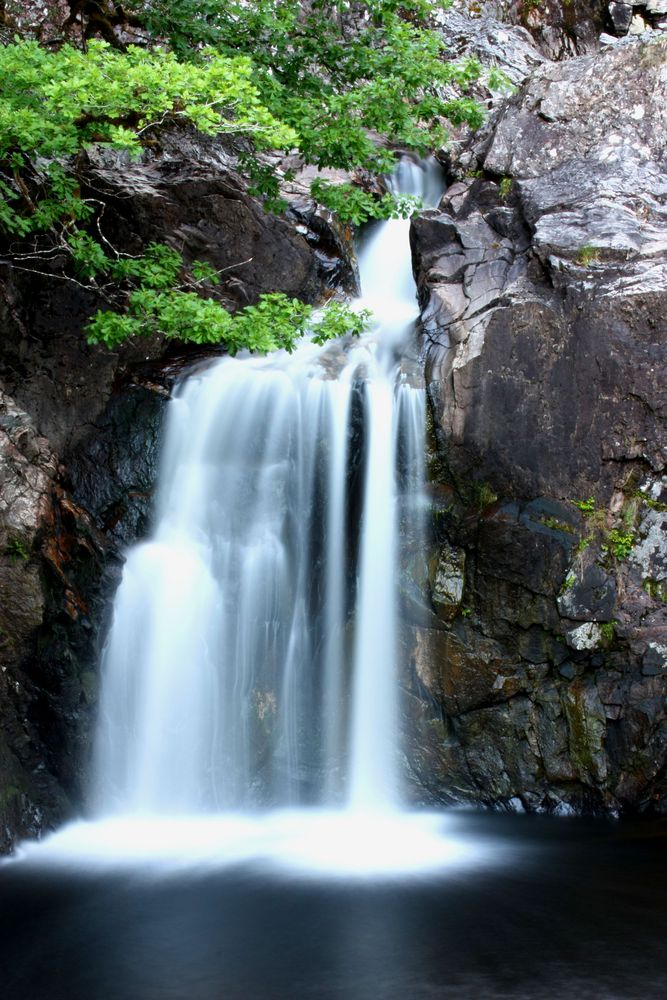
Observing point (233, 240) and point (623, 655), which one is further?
point (233, 240)

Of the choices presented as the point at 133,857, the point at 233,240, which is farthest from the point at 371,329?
the point at 133,857

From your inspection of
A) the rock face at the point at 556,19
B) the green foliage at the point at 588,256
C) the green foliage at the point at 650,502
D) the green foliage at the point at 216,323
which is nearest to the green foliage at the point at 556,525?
the green foliage at the point at 650,502

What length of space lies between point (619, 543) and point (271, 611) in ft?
10.6

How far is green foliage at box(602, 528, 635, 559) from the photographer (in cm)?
796

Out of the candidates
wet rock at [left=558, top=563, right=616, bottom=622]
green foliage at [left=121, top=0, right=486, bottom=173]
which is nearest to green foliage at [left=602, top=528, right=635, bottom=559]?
wet rock at [left=558, top=563, right=616, bottom=622]

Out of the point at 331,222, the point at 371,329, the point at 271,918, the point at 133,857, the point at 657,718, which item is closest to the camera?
the point at 271,918

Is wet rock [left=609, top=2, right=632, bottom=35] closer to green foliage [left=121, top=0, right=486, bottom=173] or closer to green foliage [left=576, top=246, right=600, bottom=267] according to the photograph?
green foliage [left=121, top=0, right=486, bottom=173]

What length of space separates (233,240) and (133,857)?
769 cm

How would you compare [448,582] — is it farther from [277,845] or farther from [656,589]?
[277,845]

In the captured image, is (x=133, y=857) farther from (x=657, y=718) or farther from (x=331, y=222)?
(x=331, y=222)

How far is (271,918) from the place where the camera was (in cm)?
579

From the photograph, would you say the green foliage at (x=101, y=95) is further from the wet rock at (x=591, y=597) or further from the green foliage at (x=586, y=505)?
the wet rock at (x=591, y=597)

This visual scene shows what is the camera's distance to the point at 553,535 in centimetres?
803

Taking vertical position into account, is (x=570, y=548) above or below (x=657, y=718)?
above
